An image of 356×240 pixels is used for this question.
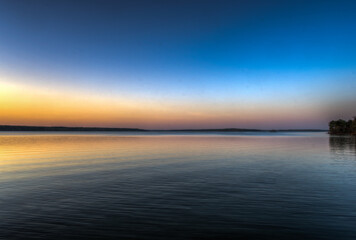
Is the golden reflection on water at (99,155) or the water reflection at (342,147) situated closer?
the golden reflection on water at (99,155)

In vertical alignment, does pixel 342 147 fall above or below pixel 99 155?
above

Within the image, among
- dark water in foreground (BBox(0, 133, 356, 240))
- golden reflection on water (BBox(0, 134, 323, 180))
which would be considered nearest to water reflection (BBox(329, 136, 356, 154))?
golden reflection on water (BBox(0, 134, 323, 180))

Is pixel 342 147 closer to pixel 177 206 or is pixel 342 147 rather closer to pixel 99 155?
pixel 99 155

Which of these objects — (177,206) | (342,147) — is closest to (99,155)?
(177,206)

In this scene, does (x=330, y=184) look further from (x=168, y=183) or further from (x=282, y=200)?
(x=168, y=183)

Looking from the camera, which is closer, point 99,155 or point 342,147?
point 99,155

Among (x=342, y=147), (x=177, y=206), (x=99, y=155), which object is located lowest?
(x=99, y=155)

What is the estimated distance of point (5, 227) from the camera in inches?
461

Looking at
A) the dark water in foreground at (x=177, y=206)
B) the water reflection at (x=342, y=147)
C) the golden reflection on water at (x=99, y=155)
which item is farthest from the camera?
the water reflection at (x=342, y=147)

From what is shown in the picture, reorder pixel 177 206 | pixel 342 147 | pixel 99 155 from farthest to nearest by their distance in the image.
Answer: pixel 342 147 < pixel 99 155 < pixel 177 206

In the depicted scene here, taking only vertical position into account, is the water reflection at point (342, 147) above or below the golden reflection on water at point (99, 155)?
above

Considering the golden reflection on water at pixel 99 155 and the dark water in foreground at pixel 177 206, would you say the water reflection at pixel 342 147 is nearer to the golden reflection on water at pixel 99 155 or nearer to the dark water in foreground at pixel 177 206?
the golden reflection on water at pixel 99 155

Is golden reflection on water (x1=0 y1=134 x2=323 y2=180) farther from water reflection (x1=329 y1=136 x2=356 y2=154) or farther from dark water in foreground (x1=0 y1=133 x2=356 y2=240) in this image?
water reflection (x1=329 y1=136 x2=356 y2=154)

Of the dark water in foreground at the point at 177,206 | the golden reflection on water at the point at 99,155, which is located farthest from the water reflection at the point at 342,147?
the dark water in foreground at the point at 177,206
